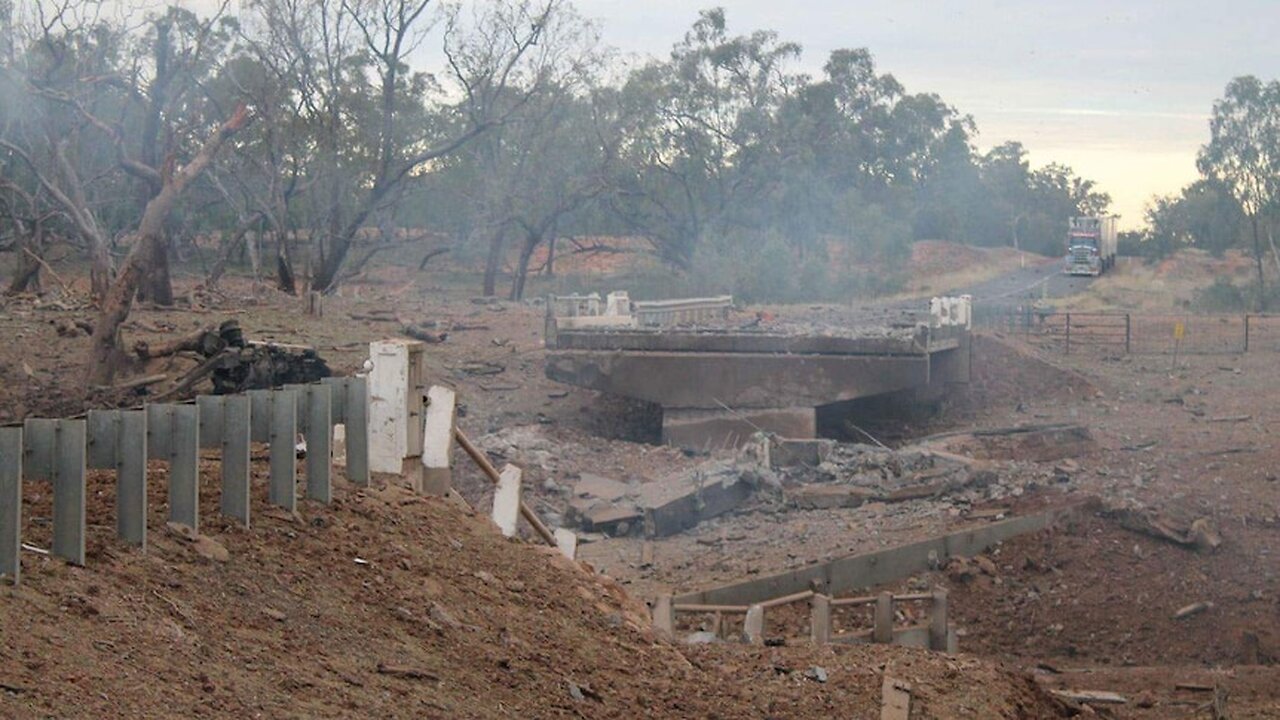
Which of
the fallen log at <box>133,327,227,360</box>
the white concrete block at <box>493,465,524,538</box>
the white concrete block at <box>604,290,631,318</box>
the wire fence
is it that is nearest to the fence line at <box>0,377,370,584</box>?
the white concrete block at <box>493,465,524,538</box>

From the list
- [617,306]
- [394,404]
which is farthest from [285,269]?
[394,404]

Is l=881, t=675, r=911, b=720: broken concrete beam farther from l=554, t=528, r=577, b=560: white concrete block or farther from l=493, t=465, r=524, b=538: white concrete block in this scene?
l=554, t=528, r=577, b=560: white concrete block

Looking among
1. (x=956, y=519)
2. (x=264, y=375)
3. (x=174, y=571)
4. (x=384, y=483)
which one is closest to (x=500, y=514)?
(x=384, y=483)

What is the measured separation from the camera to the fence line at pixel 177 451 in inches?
222

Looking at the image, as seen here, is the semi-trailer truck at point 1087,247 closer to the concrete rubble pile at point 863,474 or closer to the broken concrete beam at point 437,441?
the concrete rubble pile at point 863,474

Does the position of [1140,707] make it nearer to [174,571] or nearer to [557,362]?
[174,571]

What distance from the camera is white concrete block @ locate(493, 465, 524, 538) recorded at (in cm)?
909

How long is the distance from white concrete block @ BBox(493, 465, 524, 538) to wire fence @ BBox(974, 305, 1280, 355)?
2719 cm

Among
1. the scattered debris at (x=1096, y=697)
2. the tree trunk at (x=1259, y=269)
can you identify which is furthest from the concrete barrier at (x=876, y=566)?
the tree trunk at (x=1259, y=269)

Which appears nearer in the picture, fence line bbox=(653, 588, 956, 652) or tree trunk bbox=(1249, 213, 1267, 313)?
fence line bbox=(653, 588, 956, 652)

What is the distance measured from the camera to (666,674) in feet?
23.5

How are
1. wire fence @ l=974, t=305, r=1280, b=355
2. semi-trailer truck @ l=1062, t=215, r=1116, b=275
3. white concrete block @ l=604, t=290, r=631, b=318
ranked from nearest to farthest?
white concrete block @ l=604, t=290, r=631, b=318 < wire fence @ l=974, t=305, r=1280, b=355 < semi-trailer truck @ l=1062, t=215, r=1116, b=275

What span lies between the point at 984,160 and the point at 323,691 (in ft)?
274

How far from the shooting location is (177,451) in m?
6.31
